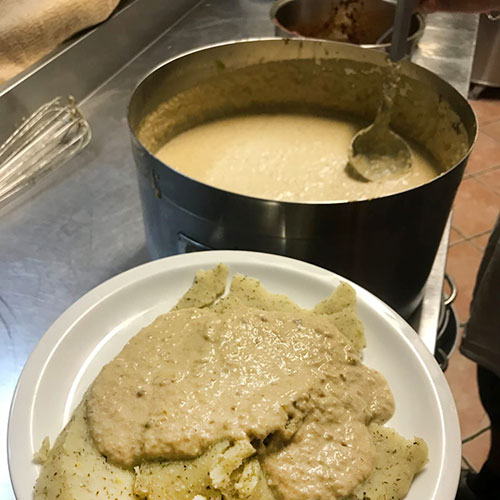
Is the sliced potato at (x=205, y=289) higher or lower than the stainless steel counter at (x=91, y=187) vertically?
higher

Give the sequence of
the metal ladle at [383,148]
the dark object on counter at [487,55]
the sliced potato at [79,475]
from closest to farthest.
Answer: the sliced potato at [79,475]
the metal ladle at [383,148]
the dark object on counter at [487,55]

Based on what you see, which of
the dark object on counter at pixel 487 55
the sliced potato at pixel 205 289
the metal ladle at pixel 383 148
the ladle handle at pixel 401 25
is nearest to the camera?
the sliced potato at pixel 205 289

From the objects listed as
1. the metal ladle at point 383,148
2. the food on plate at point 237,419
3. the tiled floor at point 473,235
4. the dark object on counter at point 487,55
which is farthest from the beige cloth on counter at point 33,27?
the dark object on counter at point 487,55

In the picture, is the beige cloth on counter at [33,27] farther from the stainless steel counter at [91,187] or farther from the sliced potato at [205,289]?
the sliced potato at [205,289]

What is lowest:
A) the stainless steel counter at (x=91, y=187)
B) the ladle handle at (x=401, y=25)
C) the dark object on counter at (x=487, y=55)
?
the dark object on counter at (x=487, y=55)

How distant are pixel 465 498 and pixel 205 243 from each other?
32.0 inches

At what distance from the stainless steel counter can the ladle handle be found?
13.0 inches

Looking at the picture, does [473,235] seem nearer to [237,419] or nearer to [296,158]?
[296,158]

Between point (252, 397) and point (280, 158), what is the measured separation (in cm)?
51

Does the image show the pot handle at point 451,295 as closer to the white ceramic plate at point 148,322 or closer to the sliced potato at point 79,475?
the white ceramic plate at point 148,322

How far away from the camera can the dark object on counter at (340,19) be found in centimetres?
125

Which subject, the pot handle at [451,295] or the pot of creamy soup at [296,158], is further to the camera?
the pot handle at [451,295]

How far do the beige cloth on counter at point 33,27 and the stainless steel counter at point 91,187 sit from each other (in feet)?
0.11

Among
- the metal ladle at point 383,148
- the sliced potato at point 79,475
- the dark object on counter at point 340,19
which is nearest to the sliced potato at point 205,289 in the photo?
the sliced potato at point 79,475
